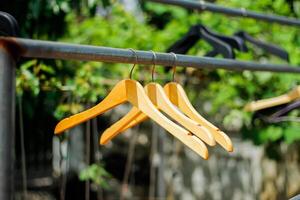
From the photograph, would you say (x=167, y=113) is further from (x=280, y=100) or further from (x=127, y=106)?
(x=127, y=106)

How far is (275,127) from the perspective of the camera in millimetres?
2961

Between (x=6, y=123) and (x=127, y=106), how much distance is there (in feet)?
11.5

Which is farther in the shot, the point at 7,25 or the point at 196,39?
the point at 196,39

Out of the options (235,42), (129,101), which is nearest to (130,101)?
(129,101)

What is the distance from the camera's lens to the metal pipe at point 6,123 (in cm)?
91

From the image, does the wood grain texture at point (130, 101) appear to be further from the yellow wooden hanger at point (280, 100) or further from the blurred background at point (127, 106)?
the yellow wooden hanger at point (280, 100)

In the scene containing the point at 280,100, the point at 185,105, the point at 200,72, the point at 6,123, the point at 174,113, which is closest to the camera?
the point at 6,123

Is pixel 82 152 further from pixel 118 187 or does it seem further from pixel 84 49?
pixel 84 49

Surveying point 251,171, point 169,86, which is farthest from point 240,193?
point 169,86

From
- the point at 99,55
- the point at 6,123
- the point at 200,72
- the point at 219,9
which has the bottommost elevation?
the point at 6,123

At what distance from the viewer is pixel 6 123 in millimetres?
911

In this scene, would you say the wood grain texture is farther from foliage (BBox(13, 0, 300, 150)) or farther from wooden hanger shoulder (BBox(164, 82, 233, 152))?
foliage (BBox(13, 0, 300, 150))

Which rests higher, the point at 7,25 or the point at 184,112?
the point at 7,25

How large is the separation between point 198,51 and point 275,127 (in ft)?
1.99
